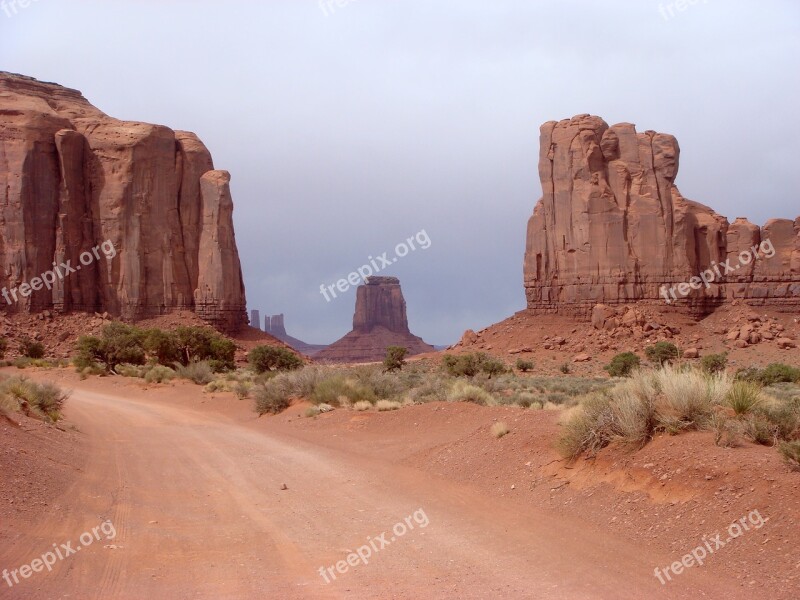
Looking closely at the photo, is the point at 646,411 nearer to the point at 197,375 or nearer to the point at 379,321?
the point at 197,375

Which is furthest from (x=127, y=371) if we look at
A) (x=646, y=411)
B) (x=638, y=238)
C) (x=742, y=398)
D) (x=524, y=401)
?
(x=638, y=238)

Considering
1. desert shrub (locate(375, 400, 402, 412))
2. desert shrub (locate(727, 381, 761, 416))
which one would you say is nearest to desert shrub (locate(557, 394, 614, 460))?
desert shrub (locate(727, 381, 761, 416))

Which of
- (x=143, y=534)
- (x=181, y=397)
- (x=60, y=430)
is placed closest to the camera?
(x=143, y=534)

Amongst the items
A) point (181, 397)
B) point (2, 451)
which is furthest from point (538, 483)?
point (181, 397)

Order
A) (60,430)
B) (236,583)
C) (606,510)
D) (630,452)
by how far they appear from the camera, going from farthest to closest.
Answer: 1. (60,430)
2. (630,452)
3. (606,510)
4. (236,583)

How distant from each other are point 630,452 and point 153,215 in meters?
55.8

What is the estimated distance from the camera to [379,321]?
5103 inches

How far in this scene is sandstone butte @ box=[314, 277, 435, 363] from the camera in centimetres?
12406

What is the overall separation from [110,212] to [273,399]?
42.2 metres

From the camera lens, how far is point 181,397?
28.3m

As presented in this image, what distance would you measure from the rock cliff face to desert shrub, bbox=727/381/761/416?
154ft

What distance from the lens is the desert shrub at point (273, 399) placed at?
22.3m

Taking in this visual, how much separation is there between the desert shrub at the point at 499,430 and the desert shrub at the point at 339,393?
25.5ft

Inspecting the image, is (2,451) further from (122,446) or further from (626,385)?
(626,385)
